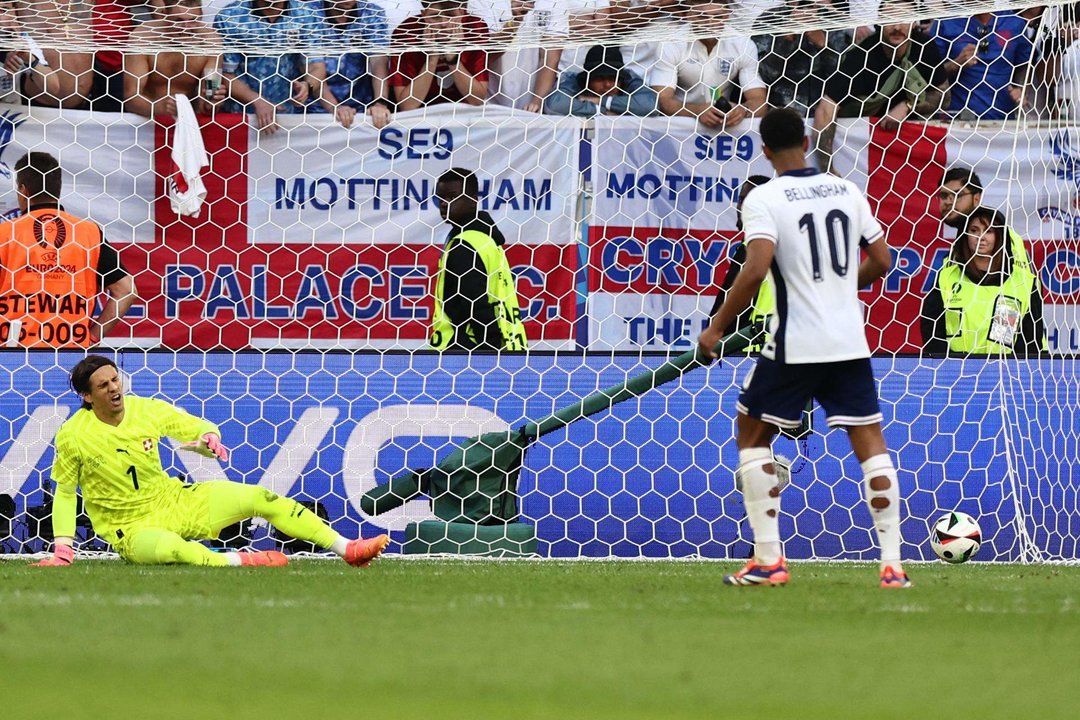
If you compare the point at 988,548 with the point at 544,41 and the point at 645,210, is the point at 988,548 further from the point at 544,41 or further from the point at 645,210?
the point at 544,41

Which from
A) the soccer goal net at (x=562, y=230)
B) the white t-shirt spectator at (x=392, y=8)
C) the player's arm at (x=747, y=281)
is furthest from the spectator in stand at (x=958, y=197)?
the player's arm at (x=747, y=281)

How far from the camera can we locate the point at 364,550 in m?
6.98

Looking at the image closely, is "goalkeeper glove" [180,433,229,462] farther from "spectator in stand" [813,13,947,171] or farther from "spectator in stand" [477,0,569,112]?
"spectator in stand" [813,13,947,171]

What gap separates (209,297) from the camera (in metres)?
9.91

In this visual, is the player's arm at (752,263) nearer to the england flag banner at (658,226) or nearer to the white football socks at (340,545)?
the white football socks at (340,545)

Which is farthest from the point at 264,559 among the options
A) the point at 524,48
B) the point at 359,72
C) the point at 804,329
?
the point at 359,72

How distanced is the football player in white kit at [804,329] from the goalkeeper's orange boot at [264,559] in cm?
223

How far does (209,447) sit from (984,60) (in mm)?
5599

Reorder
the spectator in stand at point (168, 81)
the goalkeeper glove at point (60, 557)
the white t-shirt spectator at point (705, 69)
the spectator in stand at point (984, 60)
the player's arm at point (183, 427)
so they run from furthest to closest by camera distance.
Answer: the spectator in stand at point (984, 60) → the white t-shirt spectator at point (705, 69) → the spectator in stand at point (168, 81) → the player's arm at point (183, 427) → the goalkeeper glove at point (60, 557)

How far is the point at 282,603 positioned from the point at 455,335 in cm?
385

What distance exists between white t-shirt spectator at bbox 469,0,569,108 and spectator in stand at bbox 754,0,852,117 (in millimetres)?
1345

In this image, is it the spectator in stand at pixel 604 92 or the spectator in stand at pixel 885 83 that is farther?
the spectator in stand at pixel 604 92

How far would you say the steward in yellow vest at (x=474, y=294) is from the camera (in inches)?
355

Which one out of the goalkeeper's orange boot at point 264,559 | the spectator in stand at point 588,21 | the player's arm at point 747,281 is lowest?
the goalkeeper's orange boot at point 264,559
